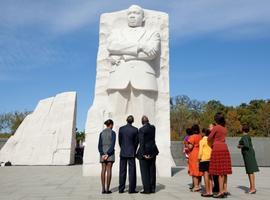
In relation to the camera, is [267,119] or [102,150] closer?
[102,150]

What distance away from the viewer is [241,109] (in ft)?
143

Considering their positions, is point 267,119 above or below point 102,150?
above

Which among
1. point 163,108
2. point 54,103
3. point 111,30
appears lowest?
point 163,108

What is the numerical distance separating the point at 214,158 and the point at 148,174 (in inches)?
53.4

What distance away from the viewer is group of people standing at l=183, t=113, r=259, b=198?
255 inches

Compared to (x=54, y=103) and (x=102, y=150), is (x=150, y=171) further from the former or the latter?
(x=54, y=103)

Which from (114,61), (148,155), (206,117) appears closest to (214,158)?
(148,155)

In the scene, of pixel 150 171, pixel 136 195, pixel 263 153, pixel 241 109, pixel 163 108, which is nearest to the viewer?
pixel 136 195

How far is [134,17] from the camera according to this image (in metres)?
10.7

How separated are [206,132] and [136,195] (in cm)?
194

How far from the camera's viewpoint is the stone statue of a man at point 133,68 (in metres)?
10.1

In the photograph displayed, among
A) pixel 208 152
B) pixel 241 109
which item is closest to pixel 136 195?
pixel 208 152

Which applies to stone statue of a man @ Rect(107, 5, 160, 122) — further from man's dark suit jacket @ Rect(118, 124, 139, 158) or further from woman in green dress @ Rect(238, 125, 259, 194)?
woman in green dress @ Rect(238, 125, 259, 194)

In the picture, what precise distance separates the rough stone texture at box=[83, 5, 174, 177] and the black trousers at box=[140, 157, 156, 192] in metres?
3.08
